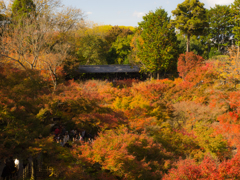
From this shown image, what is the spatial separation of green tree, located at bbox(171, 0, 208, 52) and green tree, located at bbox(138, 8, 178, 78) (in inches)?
54.0

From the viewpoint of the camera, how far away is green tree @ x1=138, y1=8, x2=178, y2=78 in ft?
81.3

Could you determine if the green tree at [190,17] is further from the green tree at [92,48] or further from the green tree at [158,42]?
the green tree at [92,48]

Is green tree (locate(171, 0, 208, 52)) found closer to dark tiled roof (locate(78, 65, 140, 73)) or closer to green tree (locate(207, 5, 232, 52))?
dark tiled roof (locate(78, 65, 140, 73))

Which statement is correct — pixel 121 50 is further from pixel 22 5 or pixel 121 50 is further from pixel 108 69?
pixel 22 5

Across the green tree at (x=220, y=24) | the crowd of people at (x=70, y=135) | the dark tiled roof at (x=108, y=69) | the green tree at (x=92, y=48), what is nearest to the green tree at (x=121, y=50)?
the green tree at (x=92, y=48)

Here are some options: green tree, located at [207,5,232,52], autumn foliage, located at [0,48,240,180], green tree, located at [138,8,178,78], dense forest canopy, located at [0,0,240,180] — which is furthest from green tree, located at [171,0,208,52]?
green tree, located at [207,5,232,52]

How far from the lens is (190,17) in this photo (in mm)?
25703

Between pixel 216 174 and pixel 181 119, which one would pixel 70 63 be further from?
pixel 216 174

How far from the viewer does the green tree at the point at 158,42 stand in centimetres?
2477

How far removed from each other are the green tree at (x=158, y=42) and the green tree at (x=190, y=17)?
4.50 feet

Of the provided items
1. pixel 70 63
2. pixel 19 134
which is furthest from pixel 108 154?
pixel 70 63

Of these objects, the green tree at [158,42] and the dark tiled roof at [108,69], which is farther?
the dark tiled roof at [108,69]

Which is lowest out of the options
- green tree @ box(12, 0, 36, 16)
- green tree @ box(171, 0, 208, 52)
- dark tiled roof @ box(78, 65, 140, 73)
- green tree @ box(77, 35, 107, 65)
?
dark tiled roof @ box(78, 65, 140, 73)

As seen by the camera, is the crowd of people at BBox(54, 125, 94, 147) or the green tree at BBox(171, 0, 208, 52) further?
the green tree at BBox(171, 0, 208, 52)
